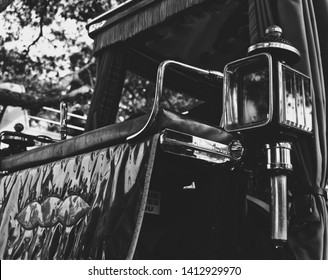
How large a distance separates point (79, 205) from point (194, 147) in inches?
29.2

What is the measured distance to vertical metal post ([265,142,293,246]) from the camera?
191cm

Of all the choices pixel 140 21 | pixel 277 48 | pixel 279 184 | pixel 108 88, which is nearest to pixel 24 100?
pixel 108 88

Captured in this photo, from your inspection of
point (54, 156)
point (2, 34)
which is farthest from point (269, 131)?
point (2, 34)

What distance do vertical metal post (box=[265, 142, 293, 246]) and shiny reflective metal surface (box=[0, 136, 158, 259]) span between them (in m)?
0.51

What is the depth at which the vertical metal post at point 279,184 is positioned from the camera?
1909mm

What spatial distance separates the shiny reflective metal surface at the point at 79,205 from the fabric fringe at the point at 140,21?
1.12 metres

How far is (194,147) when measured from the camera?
2168mm

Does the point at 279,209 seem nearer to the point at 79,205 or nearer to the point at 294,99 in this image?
the point at 294,99

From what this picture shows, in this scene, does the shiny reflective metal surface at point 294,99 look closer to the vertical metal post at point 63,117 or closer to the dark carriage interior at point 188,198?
the dark carriage interior at point 188,198

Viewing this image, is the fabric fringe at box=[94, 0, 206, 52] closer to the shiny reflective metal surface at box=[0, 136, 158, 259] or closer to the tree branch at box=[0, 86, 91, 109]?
the shiny reflective metal surface at box=[0, 136, 158, 259]

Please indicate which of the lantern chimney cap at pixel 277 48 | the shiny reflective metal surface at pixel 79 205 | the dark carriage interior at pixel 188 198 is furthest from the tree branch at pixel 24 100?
the lantern chimney cap at pixel 277 48

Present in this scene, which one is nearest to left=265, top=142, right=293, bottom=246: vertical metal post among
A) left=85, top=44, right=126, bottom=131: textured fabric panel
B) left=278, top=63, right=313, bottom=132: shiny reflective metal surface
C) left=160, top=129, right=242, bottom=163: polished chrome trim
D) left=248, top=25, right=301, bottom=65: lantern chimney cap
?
left=278, top=63, right=313, bottom=132: shiny reflective metal surface

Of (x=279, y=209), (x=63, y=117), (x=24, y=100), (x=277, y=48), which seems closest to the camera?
(x=279, y=209)
